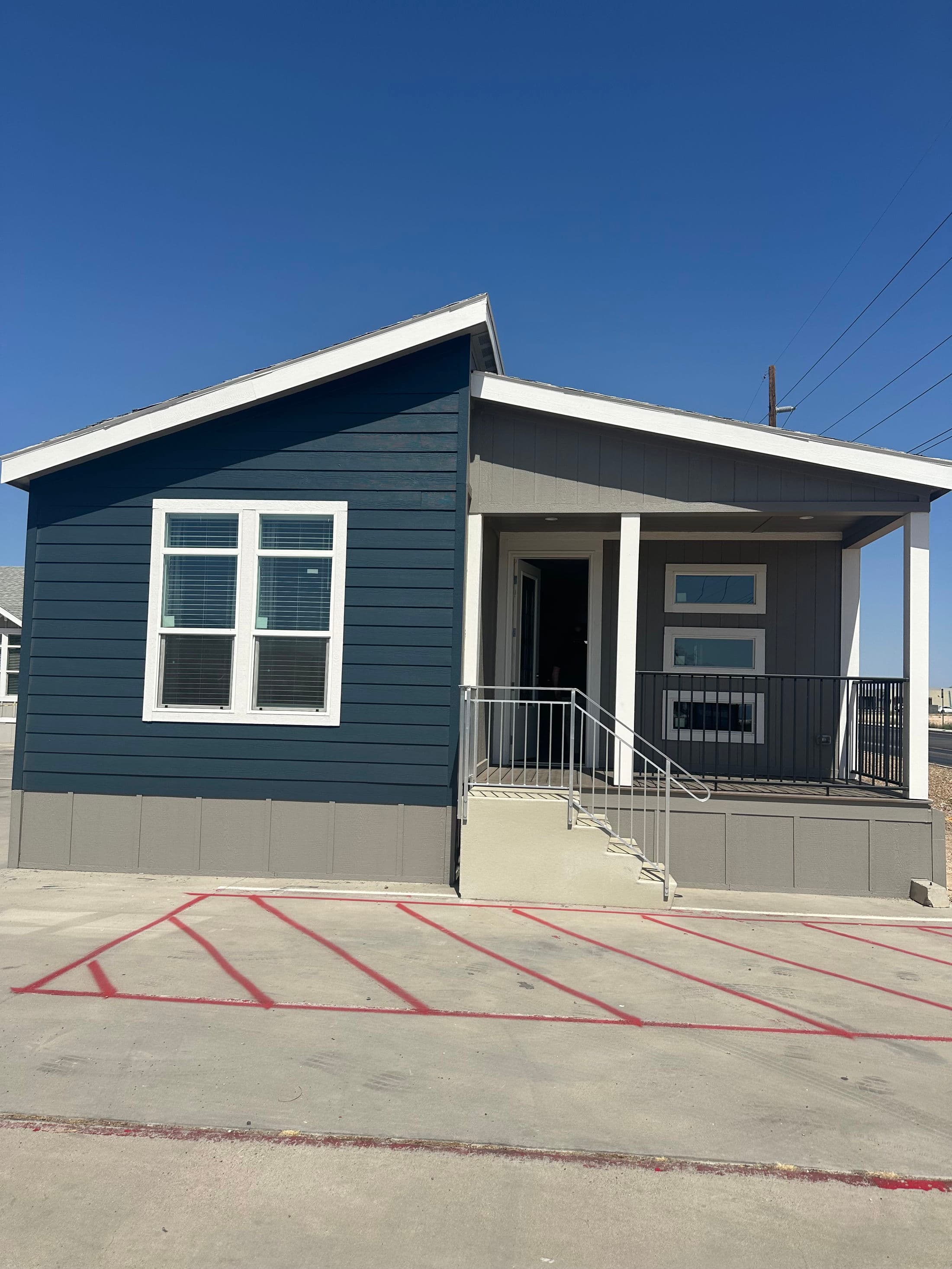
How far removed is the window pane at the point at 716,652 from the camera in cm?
1009

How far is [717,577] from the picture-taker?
10.2m

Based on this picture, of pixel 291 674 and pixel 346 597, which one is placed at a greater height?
pixel 346 597

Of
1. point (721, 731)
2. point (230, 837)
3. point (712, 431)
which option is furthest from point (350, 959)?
point (721, 731)

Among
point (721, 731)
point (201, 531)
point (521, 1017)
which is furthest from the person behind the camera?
point (721, 731)

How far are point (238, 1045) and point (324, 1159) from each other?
45.0 inches

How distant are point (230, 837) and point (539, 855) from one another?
2.72 meters

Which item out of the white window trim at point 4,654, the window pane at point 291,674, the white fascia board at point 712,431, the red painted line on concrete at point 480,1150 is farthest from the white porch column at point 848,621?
the white window trim at point 4,654

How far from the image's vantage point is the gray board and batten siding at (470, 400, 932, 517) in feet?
26.5

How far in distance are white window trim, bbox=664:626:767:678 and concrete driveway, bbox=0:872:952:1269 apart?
3.91 meters

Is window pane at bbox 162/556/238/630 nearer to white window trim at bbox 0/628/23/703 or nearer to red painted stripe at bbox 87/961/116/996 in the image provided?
red painted stripe at bbox 87/961/116/996

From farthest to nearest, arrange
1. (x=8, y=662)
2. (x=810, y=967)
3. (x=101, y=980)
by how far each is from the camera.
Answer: (x=8, y=662) < (x=810, y=967) < (x=101, y=980)

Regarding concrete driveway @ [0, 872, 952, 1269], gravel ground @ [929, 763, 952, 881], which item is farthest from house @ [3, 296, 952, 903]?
gravel ground @ [929, 763, 952, 881]

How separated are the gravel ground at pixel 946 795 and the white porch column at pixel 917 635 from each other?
5.95 ft

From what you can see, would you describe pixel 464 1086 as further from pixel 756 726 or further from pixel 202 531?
pixel 756 726
